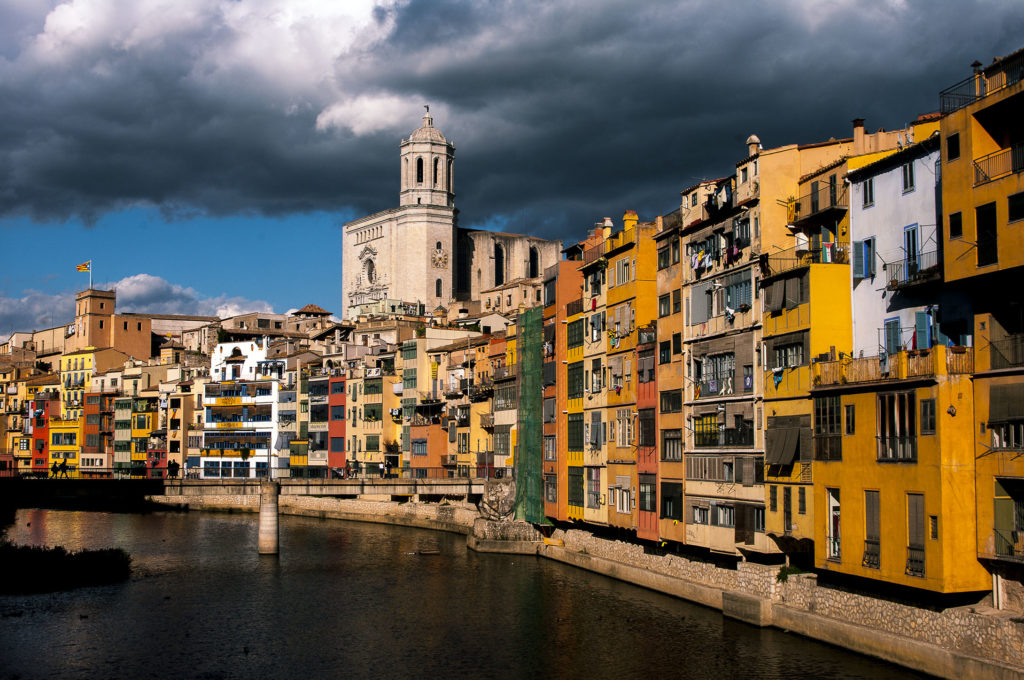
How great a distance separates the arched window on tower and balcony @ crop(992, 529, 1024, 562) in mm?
147350

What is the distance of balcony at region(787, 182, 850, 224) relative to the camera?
3950 cm

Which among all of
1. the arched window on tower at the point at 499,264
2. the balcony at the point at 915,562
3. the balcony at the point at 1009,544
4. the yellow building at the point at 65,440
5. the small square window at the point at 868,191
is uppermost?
the arched window on tower at the point at 499,264

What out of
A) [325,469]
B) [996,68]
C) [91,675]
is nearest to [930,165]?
[996,68]

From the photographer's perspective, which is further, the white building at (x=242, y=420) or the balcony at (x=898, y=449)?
the white building at (x=242, y=420)

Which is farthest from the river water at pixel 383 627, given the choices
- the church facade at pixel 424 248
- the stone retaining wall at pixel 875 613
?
the church facade at pixel 424 248

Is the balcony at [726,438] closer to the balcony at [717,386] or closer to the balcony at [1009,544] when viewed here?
the balcony at [717,386]

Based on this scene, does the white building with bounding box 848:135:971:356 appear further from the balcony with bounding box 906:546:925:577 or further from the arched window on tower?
the arched window on tower

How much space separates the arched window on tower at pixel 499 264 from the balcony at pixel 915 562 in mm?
145399

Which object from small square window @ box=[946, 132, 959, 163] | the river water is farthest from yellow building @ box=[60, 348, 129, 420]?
small square window @ box=[946, 132, 959, 163]

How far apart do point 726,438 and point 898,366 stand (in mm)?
11458

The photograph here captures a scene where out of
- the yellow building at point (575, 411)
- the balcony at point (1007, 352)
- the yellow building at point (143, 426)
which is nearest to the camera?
the balcony at point (1007, 352)

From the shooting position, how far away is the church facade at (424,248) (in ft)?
548

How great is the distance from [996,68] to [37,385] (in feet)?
441

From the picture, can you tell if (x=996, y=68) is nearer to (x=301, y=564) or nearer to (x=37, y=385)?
(x=301, y=564)
